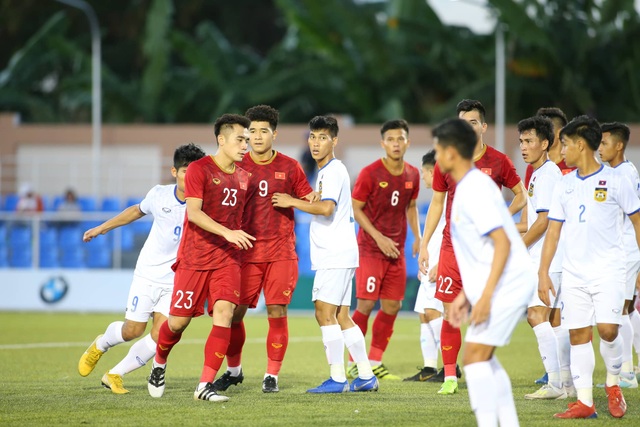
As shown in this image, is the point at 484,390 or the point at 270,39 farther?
the point at 270,39

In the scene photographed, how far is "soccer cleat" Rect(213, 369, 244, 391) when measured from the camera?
977cm

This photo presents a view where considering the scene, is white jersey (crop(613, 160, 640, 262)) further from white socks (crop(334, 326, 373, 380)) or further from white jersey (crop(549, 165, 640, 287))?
white socks (crop(334, 326, 373, 380))

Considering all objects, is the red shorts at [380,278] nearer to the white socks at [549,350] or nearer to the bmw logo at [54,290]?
the white socks at [549,350]

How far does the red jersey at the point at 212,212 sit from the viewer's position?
8.94 meters

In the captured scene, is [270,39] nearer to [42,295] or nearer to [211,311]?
[42,295]

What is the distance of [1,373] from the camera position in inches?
443

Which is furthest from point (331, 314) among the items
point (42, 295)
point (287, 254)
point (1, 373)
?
point (42, 295)

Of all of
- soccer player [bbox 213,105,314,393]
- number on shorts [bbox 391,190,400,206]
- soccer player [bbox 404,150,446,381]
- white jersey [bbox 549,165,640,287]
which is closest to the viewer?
white jersey [bbox 549,165,640,287]

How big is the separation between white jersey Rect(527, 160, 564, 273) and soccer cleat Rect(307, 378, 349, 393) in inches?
86.4

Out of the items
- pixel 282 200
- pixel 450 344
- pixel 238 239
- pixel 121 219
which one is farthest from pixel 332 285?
pixel 121 219

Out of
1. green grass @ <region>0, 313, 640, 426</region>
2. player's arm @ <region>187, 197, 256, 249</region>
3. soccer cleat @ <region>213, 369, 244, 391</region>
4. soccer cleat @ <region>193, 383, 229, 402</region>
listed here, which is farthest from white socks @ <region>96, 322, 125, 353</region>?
player's arm @ <region>187, 197, 256, 249</region>

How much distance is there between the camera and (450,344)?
9.49m

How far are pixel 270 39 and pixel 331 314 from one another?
35.2 m

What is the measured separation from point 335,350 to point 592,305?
8.61 ft
